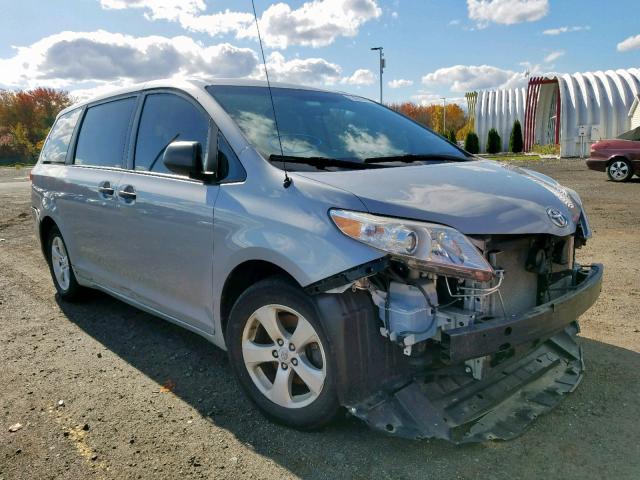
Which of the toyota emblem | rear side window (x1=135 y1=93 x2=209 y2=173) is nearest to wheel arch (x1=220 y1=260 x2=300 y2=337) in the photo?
rear side window (x1=135 y1=93 x2=209 y2=173)

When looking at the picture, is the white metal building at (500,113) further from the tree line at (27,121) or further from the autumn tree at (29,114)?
the autumn tree at (29,114)

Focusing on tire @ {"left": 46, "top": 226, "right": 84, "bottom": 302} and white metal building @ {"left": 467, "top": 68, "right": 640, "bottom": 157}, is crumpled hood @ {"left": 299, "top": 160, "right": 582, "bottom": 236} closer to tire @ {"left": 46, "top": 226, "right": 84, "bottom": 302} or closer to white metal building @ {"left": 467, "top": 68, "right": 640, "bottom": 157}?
tire @ {"left": 46, "top": 226, "right": 84, "bottom": 302}

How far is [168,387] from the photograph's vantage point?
334 centimetres

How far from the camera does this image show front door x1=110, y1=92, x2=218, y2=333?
3098 millimetres

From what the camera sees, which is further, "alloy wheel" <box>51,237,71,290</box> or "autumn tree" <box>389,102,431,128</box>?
"autumn tree" <box>389,102,431,128</box>

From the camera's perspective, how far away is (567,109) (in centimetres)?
3288

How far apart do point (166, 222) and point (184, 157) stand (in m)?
0.55

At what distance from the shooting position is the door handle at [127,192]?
360 cm

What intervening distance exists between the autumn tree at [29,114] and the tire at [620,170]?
6201 cm

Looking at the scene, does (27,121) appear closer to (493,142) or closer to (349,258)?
(493,142)

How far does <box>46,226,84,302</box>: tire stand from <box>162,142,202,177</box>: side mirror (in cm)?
241

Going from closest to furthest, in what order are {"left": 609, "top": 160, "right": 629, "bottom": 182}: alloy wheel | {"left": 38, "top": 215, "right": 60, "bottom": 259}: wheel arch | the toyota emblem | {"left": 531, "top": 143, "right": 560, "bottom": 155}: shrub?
1. the toyota emblem
2. {"left": 38, "top": 215, "right": 60, "bottom": 259}: wheel arch
3. {"left": 609, "top": 160, "right": 629, "bottom": 182}: alloy wheel
4. {"left": 531, "top": 143, "right": 560, "bottom": 155}: shrub

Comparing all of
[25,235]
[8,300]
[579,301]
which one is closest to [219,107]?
[579,301]

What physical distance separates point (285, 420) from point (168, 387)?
97cm
